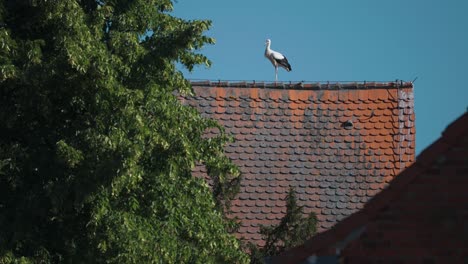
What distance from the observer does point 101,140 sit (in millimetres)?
19031

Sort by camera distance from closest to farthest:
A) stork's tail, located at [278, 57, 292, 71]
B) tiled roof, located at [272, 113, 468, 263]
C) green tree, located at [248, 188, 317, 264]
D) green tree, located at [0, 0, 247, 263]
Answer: tiled roof, located at [272, 113, 468, 263], green tree, located at [0, 0, 247, 263], green tree, located at [248, 188, 317, 264], stork's tail, located at [278, 57, 292, 71]

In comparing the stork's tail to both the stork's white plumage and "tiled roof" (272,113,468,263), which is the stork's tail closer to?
A: the stork's white plumage

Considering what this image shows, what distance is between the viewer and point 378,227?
34.7 feet

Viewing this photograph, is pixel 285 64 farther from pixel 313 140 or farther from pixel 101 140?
pixel 101 140

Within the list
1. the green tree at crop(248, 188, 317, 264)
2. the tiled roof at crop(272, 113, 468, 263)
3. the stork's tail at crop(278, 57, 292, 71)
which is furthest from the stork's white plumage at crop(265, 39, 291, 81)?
the tiled roof at crop(272, 113, 468, 263)

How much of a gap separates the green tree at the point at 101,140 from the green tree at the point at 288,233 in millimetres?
2588

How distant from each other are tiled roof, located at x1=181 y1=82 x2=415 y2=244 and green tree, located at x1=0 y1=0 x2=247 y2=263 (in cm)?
758

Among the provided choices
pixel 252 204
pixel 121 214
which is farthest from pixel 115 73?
pixel 252 204

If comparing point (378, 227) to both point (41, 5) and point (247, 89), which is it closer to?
point (41, 5)

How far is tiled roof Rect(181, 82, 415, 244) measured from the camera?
28.6 m

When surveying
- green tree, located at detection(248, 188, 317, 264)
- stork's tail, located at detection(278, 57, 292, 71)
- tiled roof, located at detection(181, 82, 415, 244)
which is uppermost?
stork's tail, located at detection(278, 57, 292, 71)

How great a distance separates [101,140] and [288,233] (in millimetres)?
5829

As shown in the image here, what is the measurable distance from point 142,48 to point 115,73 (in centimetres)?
83

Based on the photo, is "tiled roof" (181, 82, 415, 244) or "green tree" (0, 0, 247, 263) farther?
"tiled roof" (181, 82, 415, 244)
